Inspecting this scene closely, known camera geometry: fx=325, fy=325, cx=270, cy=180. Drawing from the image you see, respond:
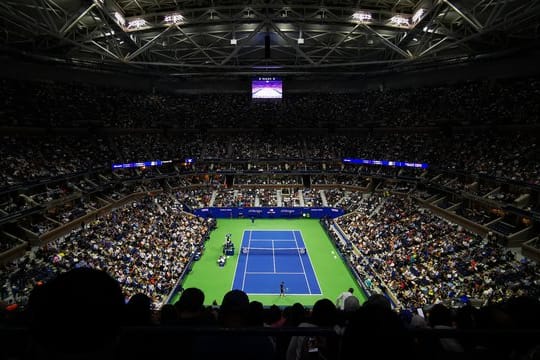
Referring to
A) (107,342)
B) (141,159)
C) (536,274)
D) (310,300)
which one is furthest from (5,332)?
(141,159)

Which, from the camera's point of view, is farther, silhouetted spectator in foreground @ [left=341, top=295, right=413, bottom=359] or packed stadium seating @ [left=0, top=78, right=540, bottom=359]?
packed stadium seating @ [left=0, top=78, right=540, bottom=359]

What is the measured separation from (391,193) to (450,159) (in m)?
7.42

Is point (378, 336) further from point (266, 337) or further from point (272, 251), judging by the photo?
point (272, 251)

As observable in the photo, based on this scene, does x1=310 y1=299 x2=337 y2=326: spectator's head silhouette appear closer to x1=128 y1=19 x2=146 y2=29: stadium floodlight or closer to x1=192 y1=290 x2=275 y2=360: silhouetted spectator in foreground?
x1=192 y1=290 x2=275 y2=360: silhouetted spectator in foreground

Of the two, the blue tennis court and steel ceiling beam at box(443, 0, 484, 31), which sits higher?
steel ceiling beam at box(443, 0, 484, 31)

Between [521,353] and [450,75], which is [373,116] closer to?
[450,75]

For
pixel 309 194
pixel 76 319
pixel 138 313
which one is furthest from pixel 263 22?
pixel 76 319

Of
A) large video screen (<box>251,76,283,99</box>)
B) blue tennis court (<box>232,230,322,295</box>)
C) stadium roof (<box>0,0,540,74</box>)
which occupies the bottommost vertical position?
blue tennis court (<box>232,230,322,295</box>)

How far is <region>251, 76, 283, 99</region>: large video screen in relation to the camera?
47.2m

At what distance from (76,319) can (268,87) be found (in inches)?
1881

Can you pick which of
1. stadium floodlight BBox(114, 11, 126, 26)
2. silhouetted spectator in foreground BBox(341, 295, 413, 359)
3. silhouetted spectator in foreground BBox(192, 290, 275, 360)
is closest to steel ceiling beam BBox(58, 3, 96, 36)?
stadium floodlight BBox(114, 11, 126, 26)

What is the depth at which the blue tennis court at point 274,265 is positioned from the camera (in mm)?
22955

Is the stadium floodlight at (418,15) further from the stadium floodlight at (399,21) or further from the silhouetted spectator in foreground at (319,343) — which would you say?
the silhouetted spectator in foreground at (319,343)

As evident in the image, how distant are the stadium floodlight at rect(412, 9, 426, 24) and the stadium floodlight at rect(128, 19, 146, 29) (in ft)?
77.0
